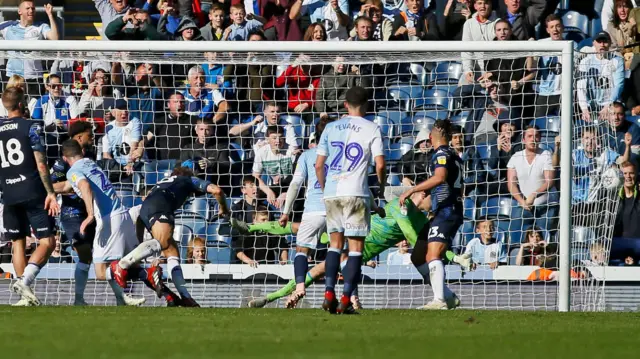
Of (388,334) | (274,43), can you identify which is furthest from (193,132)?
(388,334)

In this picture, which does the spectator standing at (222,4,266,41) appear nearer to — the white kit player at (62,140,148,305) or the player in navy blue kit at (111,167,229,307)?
the player in navy blue kit at (111,167,229,307)

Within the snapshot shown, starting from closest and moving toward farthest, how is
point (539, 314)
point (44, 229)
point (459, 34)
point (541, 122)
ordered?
1. point (539, 314)
2. point (44, 229)
3. point (541, 122)
4. point (459, 34)

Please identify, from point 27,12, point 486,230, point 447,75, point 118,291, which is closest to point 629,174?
point 486,230

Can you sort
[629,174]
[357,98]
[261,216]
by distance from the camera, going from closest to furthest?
[357,98], [261,216], [629,174]

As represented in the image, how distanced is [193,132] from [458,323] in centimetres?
597

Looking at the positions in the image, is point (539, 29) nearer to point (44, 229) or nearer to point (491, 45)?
point (491, 45)

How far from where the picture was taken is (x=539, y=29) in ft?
52.5

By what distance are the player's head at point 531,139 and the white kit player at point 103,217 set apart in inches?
178

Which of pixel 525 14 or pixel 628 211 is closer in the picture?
pixel 628 211

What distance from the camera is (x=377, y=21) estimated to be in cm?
1573

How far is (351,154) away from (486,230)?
12.6 feet

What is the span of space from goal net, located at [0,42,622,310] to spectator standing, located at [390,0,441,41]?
107 cm

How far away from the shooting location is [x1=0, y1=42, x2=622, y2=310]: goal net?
1240cm

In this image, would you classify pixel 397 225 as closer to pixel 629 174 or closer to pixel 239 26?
pixel 629 174
